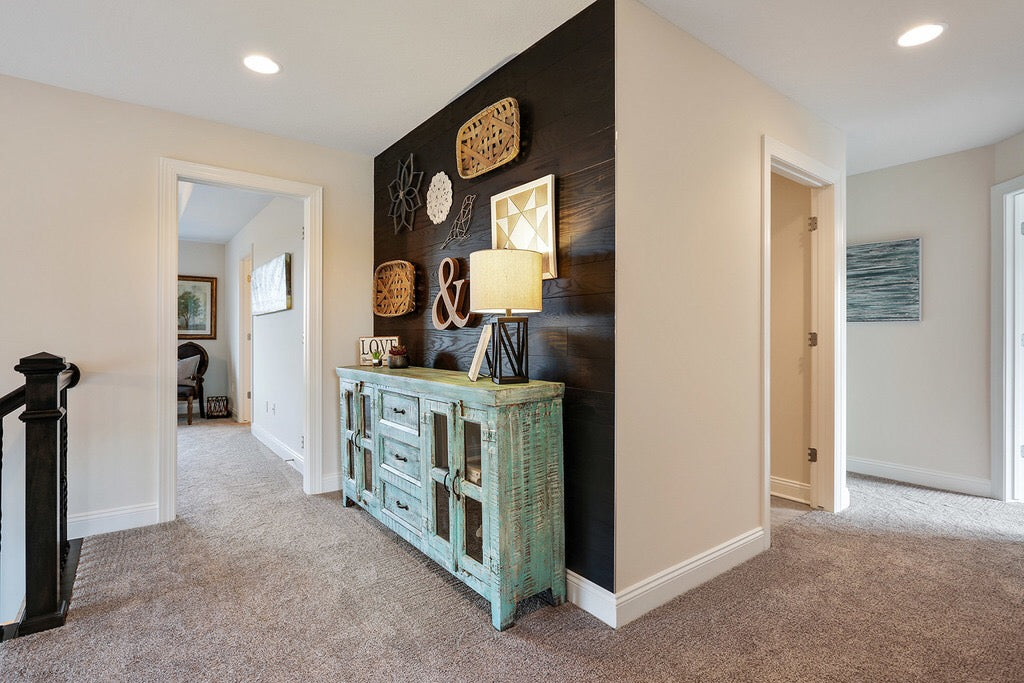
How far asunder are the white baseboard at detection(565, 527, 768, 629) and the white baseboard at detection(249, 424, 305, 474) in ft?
8.80

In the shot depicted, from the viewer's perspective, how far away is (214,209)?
5.20 metres

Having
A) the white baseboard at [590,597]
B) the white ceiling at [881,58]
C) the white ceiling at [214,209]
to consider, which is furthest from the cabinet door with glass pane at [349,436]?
the white ceiling at [881,58]

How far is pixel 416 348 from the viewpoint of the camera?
313 cm

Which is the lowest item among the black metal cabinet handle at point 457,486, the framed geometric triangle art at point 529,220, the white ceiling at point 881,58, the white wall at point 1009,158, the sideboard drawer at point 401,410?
the black metal cabinet handle at point 457,486

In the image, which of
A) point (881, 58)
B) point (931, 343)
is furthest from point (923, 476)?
point (881, 58)

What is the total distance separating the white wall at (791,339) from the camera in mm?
3225

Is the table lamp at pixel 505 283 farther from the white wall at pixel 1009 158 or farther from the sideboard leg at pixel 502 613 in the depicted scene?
the white wall at pixel 1009 158

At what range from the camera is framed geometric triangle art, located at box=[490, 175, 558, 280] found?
2072mm

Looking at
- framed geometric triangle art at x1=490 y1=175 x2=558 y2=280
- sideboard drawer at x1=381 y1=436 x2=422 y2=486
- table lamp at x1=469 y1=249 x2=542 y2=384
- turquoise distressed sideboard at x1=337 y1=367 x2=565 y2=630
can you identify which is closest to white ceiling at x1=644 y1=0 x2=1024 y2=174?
framed geometric triangle art at x1=490 y1=175 x2=558 y2=280

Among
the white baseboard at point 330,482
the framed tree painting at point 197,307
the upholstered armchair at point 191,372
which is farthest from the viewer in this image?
the framed tree painting at point 197,307

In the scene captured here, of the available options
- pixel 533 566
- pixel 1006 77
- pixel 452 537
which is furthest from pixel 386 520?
pixel 1006 77

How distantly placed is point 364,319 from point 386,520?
5.08 ft

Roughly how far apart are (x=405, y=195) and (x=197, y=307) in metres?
5.29

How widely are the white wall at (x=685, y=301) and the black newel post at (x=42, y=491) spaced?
A: 6.74ft
